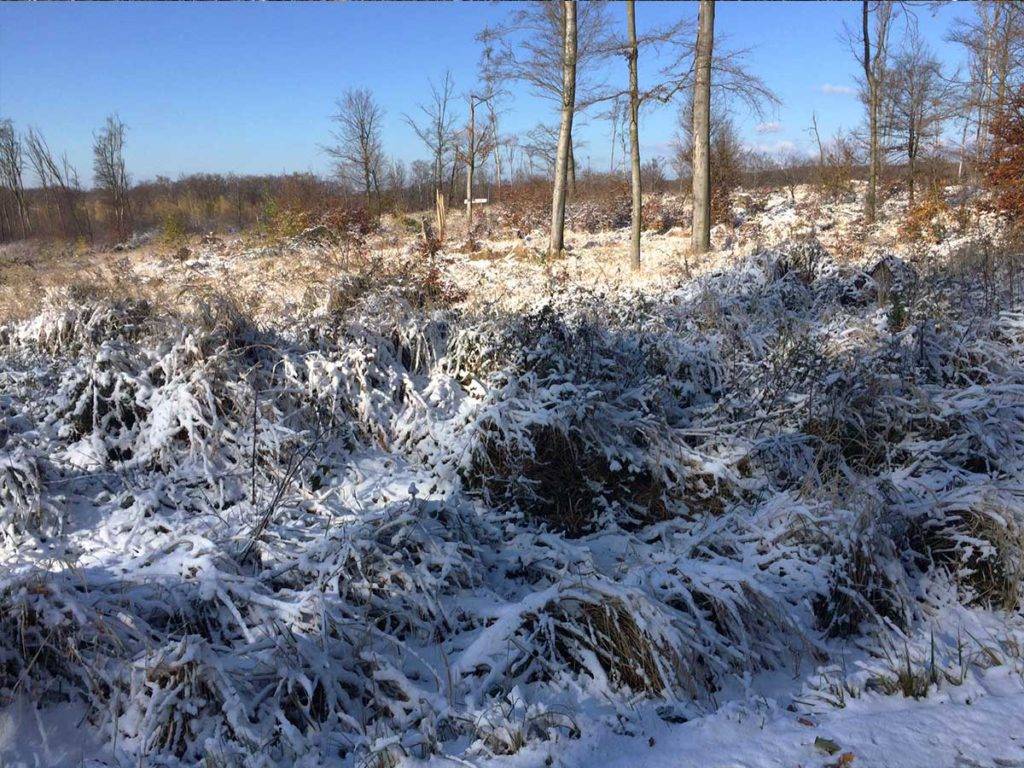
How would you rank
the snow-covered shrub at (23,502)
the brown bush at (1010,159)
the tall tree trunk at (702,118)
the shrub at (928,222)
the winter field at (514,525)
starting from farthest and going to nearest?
1. the shrub at (928,222)
2. the tall tree trunk at (702,118)
3. the brown bush at (1010,159)
4. the snow-covered shrub at (23,502)
5. the winter field at (514,525)

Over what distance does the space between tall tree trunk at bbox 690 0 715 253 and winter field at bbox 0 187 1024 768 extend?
4.13 m

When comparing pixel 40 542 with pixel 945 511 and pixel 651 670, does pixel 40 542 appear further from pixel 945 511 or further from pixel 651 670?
pixel 945 511

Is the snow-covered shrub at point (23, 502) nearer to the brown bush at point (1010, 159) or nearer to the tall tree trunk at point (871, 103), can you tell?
the brown bush at point (1010, 159)

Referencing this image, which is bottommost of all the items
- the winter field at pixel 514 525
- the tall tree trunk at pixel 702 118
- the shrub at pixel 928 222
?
the winter field at pixel 514 525

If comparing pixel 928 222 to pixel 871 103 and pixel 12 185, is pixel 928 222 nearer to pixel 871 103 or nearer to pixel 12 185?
pixel 871 103

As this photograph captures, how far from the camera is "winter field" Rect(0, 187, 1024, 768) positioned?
2.31 meters

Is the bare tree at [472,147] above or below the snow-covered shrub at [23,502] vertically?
above

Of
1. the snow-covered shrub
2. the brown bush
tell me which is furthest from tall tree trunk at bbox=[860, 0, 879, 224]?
the snow-covered shrub

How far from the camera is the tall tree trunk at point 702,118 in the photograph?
10.1 meters

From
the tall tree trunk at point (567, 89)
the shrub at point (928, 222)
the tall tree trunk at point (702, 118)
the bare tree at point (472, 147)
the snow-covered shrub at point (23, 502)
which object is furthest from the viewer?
the bare tree at point (472, 147)

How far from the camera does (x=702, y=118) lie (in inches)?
411

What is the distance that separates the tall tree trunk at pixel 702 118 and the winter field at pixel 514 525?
4131 mm

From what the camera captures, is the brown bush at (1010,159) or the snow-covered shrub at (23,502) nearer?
the snow-covered shrub at (23,502)

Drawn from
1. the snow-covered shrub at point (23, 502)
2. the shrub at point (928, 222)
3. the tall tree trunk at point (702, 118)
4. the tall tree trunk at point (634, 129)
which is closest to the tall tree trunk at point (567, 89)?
the tall tree trunk at point (634, 129)
